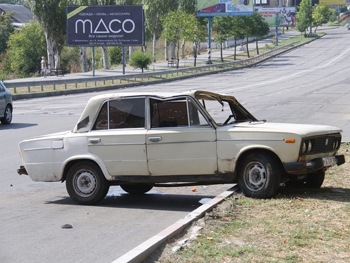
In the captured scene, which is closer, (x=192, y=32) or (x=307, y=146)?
(x=307, y=146)

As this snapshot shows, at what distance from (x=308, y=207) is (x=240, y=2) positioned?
6671 centimetres

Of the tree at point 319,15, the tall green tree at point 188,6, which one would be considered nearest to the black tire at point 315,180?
the tall green tree at point 188,6

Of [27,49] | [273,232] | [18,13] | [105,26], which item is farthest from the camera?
[18,13]

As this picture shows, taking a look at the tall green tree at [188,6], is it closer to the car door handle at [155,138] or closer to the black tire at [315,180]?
the black tire at [315,180]

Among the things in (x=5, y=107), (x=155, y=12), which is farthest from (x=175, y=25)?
(x=5, y=107)

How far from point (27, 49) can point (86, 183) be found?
3239 inches

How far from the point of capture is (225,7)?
73.1 meters

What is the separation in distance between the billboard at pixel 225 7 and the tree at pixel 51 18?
1443 centimetres

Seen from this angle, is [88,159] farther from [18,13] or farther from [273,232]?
[18,13]

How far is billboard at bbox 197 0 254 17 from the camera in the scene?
240 feet

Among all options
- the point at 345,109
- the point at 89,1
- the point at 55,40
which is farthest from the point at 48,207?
the point at 55,40

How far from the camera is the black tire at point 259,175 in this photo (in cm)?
897

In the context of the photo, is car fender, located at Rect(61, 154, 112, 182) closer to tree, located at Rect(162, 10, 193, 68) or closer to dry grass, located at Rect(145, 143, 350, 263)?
dry grass, located at Rect(145, 143, 350, 263)

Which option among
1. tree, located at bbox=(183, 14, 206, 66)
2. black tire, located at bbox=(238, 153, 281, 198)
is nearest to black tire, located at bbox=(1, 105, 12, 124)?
black tire, located at bbox=(238, 153, 281, 198)
